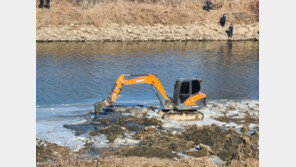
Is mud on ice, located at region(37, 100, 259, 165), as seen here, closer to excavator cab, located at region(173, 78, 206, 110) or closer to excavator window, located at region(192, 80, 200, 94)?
excavator cab, located at region(173, 78, 206, 110)

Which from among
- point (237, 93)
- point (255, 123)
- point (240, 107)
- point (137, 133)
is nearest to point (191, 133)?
point (137, 133)

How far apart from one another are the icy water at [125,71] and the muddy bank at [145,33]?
190cm

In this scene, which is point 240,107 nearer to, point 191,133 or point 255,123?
point 255,123

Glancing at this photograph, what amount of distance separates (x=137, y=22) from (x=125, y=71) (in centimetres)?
1997

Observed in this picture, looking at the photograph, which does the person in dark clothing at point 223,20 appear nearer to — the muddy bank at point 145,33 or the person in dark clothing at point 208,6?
the muddy bank at point 145,33

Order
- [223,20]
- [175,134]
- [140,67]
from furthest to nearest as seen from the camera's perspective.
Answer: [223,20] < [140,67] < [175,134]

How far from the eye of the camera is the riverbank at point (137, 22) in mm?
54875

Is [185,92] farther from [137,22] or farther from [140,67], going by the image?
[137,22]

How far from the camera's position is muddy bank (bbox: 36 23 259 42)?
179 feet

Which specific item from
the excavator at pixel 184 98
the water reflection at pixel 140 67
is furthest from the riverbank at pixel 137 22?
the excavator at pixel 184 98

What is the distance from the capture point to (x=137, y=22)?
56.2 meters

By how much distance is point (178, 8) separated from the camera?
5869 cm

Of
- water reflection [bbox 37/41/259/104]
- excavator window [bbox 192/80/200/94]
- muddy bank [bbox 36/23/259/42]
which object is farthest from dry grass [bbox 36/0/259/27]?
excavator window [bbox 192/80/200/94]

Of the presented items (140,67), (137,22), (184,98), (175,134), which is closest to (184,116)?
(184,98)
